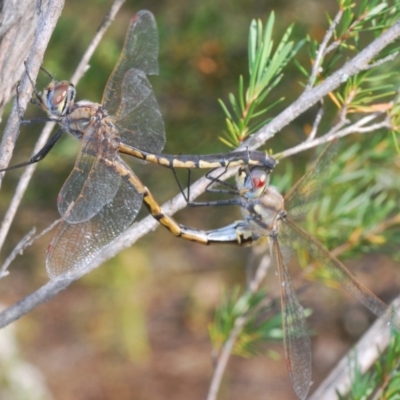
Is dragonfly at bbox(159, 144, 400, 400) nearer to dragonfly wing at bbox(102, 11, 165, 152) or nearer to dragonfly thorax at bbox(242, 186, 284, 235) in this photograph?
dragonfly thorax at bbox(242, 186, 284, 235)

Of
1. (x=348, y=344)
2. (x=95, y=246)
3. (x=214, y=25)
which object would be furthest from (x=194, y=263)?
(x=95, y=246)

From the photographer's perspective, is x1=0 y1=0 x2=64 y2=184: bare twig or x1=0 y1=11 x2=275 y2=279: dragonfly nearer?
x1=0 y1=0 x2=64 y2=184: bare twig

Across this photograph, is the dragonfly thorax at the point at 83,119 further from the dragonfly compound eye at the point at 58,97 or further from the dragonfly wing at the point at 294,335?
the dragonfly wing at the point at 294,335

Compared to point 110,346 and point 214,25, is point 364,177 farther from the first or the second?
point 110,346

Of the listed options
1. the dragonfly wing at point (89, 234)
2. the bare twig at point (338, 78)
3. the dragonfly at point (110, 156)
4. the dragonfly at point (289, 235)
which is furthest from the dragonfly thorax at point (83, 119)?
the bare twig at point (338, 78)

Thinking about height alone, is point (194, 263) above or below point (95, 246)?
above

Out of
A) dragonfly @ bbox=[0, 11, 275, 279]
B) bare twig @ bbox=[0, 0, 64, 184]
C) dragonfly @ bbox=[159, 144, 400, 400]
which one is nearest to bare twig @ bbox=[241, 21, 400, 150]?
dragonfly @ bbox=[0, 11, 275, 279]

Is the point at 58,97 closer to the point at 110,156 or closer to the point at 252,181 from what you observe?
the point at 110,156
